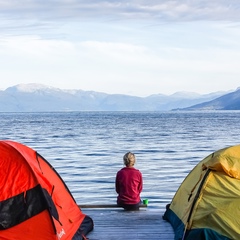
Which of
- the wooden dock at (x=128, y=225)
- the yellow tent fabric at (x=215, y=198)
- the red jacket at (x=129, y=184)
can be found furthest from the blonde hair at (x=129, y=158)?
the yellow tent fabric at (x=215, y=198)

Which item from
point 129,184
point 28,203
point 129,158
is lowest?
point 129,184

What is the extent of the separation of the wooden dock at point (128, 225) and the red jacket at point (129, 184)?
0.30 metres

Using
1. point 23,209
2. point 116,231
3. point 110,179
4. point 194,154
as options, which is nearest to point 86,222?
point 116,231

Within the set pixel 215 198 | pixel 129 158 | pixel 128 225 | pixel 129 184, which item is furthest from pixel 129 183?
pixel 215 198

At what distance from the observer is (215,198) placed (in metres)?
10.0

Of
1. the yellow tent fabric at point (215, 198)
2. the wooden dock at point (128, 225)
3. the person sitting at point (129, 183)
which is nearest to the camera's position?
the yellow tent fabric at point (215, 198)

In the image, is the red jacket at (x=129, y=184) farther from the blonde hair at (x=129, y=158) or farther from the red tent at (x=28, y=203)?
the red tent at (x=28, y=203)

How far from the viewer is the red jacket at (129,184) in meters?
13.5

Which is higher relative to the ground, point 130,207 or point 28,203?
point 28,203

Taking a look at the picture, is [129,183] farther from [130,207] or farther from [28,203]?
[28,203]

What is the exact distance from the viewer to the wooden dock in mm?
11445

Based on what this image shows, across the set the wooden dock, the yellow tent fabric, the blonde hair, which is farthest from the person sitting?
the yellow tent fabric

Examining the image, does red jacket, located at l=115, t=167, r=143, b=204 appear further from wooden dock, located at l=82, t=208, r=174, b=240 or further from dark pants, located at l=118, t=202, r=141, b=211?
wooden dock, located at l=82, t=208, r=174, b=240

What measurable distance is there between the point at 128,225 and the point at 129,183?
1.34m
